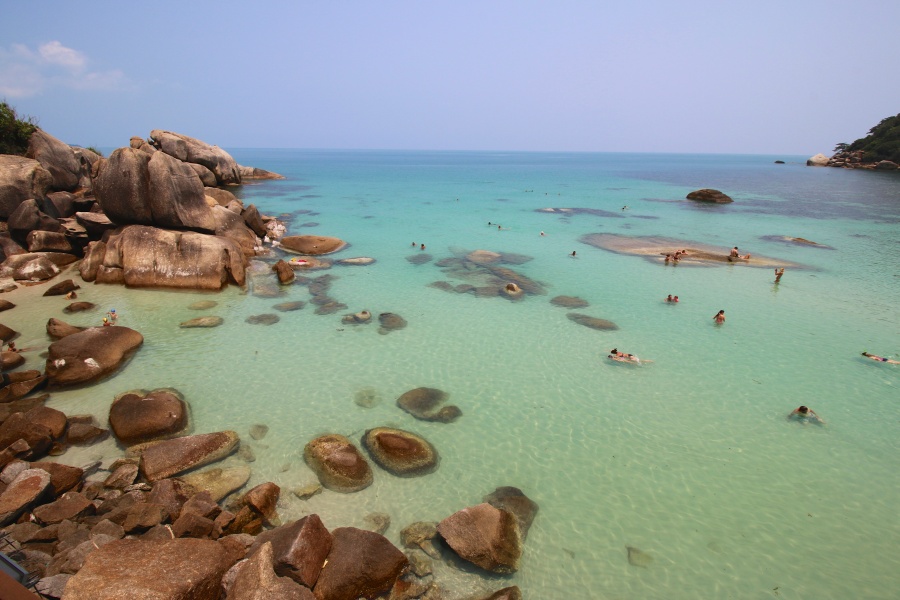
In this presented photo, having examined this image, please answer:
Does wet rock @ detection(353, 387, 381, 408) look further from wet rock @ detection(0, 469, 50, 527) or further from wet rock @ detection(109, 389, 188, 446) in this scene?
wet rock @ detection(0, 469, 50, 527)

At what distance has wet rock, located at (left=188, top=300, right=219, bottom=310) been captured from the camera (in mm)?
16719

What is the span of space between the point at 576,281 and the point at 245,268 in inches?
643

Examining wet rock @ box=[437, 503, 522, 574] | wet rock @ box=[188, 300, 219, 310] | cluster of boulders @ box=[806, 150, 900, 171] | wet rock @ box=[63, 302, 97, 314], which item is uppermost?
cluster of boulders @ box=[806, 150, 900, 171]

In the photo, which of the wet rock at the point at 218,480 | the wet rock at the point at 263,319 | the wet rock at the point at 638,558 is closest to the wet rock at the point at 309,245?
the wet rock at the point at 263,319

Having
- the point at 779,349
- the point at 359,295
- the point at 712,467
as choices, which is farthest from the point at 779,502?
the point at 359,295

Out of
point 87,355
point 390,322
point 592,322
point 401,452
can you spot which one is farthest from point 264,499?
point 592,322

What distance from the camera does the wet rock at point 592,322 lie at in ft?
53.1

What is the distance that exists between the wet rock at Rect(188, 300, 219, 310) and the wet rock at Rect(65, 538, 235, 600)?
12.1m

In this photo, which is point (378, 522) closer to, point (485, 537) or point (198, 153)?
point (485, 537)

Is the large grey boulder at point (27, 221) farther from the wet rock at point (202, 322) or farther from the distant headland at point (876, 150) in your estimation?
the distant headland at point (876, 150)

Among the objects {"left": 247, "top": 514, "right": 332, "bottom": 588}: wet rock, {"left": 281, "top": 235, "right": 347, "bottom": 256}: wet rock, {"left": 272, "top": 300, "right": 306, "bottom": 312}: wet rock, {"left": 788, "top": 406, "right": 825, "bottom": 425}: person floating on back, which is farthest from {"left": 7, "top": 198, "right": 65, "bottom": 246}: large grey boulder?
{"left": 788, "top": 406, "right": 825, "bottom": 425}: person floating on back

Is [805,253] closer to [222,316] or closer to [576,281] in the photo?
[576,281]

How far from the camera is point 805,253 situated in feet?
90.1

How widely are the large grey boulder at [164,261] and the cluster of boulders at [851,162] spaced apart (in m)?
115
